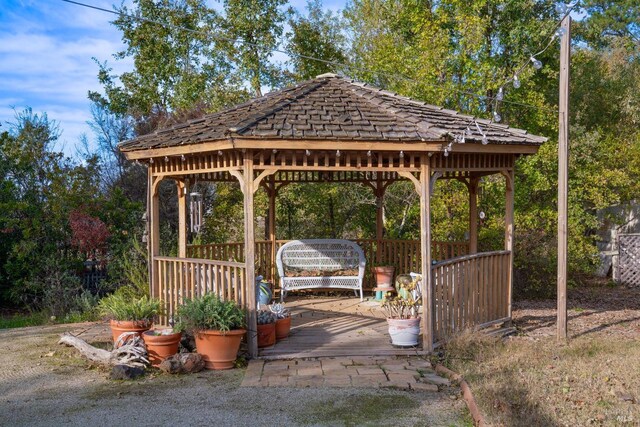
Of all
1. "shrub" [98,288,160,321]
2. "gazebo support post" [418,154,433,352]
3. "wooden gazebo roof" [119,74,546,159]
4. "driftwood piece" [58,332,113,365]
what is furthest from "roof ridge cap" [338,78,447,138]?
"driftwood piece" [58,332,113,365]

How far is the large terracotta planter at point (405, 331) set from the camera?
6996 millimetres

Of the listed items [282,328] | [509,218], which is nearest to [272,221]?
[282,328]

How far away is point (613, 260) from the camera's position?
15062 millimetres

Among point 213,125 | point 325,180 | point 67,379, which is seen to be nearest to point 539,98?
point 325,180

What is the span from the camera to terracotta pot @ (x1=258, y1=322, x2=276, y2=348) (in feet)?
23.2

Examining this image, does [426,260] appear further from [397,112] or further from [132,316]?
[132,316]

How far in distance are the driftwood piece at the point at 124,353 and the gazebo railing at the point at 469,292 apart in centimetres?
341

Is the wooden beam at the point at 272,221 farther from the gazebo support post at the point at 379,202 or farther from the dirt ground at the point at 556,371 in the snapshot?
the dirt ground at the point at 556,371

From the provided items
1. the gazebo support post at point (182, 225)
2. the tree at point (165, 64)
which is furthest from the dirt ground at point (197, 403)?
the tree at point (165, 64)

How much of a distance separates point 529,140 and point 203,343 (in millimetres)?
5008

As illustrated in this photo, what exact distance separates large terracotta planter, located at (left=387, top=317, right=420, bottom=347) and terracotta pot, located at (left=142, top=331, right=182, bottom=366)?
2.47m

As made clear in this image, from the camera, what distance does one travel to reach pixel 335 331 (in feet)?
26.0

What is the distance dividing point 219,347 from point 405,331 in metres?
2.13

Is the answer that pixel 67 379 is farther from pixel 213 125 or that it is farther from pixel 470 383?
pixel 470 383
